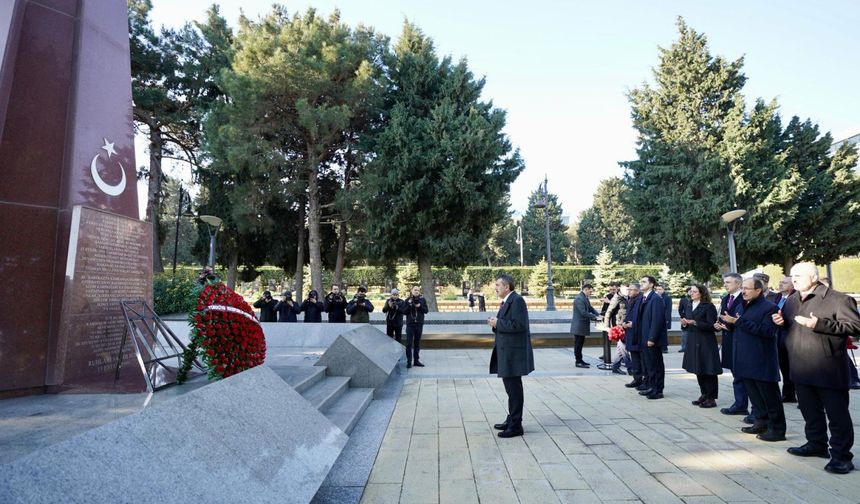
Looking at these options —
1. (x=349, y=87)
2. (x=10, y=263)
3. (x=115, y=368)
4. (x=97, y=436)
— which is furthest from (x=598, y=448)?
(x=349, y=87)

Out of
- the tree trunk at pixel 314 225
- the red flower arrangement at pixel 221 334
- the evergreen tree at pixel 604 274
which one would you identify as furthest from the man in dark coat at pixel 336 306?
the evergreen tree at pixel 604 274

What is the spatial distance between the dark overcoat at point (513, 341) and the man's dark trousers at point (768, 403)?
8.14 ft

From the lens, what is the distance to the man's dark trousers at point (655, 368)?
23.5 ft

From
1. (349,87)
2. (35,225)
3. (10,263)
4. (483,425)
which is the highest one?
(349,87)

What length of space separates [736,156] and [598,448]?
25.7m

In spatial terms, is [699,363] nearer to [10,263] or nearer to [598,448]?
[598,448]

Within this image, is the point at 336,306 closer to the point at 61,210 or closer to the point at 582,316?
the point at 582,316

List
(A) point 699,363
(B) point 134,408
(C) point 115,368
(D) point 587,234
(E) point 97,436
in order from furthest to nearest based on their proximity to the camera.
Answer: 1. (D) point 587,234
2. (A) point 699,363
3. (C) point 115,368
4. (B) point 134,408
5. (E) point 97,436

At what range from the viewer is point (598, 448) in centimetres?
474

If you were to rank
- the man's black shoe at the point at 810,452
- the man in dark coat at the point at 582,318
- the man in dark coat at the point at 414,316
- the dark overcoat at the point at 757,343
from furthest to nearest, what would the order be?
the man in dark coat at the point at 582,318
the man in dark coat at the point at 414,316
the dark overcoat at the point at 757,343
the man's black shoe at the point at 810,452

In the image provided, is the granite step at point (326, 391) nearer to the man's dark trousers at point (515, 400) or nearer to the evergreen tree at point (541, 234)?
the man's dark trousers at point (515, 400)

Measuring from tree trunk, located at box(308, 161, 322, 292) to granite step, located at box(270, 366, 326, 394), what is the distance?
15.1 metres

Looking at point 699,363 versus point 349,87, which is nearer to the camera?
point 699,363

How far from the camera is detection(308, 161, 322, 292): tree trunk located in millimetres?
21938
